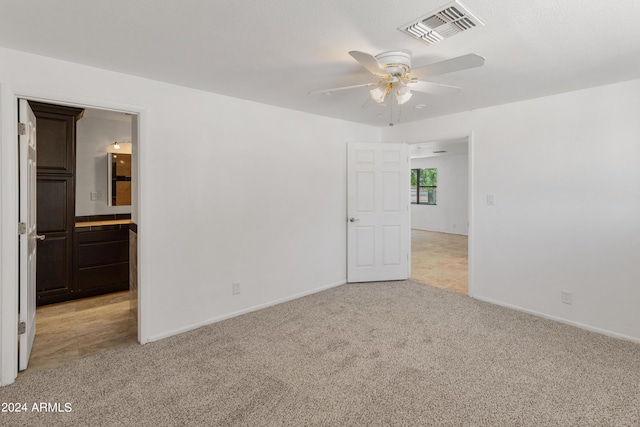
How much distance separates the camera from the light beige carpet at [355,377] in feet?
6.29

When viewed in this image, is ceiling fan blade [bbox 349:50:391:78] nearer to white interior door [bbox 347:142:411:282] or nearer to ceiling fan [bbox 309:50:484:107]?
ceiling fan [bbox 309:50:484:107]

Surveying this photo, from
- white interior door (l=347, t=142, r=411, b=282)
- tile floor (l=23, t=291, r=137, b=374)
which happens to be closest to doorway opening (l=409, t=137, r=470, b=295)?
white interior door (l=347, t=142, r=411, b=282)

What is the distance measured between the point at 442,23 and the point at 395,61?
1.27 feet

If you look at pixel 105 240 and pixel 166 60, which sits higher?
pixel 166 60

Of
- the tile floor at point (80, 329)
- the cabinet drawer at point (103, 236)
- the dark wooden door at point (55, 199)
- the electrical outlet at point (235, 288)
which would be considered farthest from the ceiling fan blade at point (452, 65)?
the cabinet drawer at point (103, 236)

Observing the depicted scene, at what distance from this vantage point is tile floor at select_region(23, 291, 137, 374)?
8.81 feet

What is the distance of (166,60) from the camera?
2.44 metres

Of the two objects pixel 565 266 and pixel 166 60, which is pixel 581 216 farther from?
pixel 166 60

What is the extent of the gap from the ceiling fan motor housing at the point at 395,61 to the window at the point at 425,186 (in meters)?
8.38

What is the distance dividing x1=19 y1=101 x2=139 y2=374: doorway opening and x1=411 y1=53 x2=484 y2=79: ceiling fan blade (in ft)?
8.20

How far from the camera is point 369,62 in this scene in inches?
78.6

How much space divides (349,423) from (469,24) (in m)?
2.43

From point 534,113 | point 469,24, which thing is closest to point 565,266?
point 534,113

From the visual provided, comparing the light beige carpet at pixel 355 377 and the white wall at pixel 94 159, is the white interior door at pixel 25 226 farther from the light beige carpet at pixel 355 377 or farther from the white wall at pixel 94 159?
the white wall at pixel 94 159
